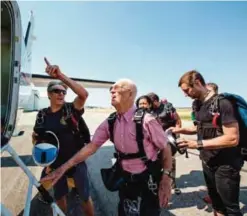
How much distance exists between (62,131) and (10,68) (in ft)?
4.92

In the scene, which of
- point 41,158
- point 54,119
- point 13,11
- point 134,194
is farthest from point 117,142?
point 13,11

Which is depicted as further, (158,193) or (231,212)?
(231,212)

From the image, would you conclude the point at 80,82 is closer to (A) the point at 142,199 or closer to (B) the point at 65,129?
(B) the point at 65,129

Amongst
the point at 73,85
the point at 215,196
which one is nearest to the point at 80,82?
the point at 73,85

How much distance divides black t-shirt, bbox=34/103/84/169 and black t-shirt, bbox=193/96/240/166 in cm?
151

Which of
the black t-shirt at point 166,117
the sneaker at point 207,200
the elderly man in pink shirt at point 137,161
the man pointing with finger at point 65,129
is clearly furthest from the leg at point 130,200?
the black t-shirt at point 166,117

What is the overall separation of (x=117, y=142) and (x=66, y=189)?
1.34 m

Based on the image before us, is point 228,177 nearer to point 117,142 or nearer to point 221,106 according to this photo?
point 221,106

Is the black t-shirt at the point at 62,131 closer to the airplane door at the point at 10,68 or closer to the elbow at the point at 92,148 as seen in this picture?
the elbow at the point at 92,148

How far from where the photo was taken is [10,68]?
6.11 ft

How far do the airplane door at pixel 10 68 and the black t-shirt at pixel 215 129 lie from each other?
2.02 meters

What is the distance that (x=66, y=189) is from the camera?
133 inches

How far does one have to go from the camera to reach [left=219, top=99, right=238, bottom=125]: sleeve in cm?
265

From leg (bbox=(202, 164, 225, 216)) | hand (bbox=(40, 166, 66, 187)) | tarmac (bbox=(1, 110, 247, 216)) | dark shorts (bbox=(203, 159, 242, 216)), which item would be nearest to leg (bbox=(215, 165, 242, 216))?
dark shorts (bbox=(203, 159, 242, 216))
